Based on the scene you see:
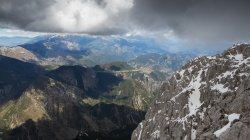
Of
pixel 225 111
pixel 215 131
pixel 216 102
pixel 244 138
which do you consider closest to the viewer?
pixel 244 138

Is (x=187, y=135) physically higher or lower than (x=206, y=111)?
lower

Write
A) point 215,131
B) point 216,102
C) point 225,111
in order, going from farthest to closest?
point 216,102, point 225,111, point 215,131

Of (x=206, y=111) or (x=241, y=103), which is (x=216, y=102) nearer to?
(x=206, y=111)

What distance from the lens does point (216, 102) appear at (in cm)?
18975

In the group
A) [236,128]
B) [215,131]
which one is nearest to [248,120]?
[236,128]

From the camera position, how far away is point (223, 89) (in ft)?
649

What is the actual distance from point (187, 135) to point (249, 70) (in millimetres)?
48185

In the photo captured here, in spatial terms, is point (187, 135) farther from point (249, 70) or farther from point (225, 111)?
point (249, 70)

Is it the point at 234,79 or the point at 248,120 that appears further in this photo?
the point at 234,79

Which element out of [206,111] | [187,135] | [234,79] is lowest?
[187,135]

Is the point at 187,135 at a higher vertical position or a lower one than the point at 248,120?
lower

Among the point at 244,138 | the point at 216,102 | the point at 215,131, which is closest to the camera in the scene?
the point at 244,138

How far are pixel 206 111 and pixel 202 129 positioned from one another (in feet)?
57.3

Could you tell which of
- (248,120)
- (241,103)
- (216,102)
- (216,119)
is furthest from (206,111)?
(248,120)
